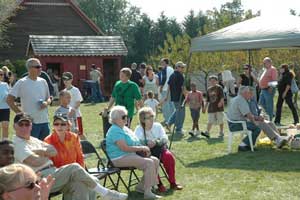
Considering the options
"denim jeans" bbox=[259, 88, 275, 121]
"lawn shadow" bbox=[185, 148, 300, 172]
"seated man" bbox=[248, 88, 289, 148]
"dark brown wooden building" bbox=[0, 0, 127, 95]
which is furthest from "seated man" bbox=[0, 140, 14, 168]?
"dark brown wooden building" bbox=[0, 0, 127, 95]

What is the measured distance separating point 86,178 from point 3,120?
5.62m

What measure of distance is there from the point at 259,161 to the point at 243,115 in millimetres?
1330

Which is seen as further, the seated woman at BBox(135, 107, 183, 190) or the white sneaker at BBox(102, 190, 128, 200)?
the seated woman at BBox(135, 107, 183, 190)

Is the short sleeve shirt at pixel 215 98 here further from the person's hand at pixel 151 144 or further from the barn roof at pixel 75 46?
the barn roof at pixel 75 46

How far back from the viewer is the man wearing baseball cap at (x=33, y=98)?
8266 millimetres

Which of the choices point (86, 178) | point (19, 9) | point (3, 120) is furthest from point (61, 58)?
point (86, 178)

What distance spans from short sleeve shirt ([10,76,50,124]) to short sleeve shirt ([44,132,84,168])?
1.43m

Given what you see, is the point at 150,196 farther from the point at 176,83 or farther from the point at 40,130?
the point at 176,83

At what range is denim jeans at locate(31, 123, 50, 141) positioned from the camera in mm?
8328

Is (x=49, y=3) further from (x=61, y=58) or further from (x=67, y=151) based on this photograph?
(x=67, y=151)

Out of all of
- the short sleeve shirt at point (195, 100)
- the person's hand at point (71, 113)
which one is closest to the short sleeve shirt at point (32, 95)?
the person's hand at point (71, 113)

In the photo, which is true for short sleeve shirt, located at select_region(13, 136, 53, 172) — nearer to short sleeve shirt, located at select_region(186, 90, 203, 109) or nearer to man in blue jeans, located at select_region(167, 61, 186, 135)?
man in blue jeans, located at select_region(167, 61, 186, 135)

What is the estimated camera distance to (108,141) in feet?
25.1

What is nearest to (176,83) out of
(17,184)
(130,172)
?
(130,172)
